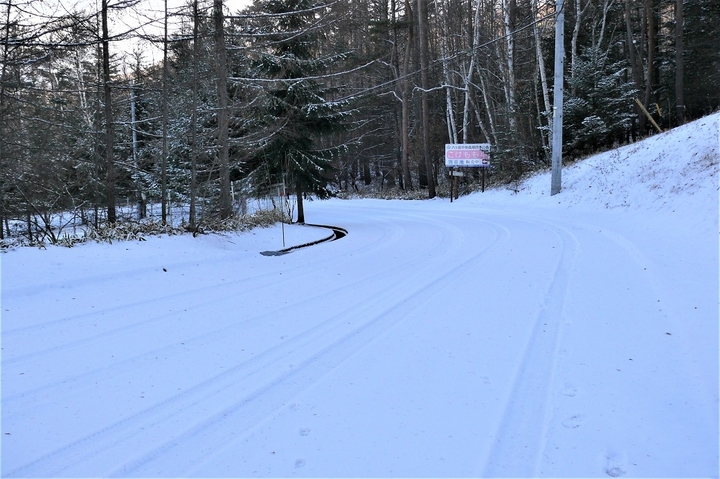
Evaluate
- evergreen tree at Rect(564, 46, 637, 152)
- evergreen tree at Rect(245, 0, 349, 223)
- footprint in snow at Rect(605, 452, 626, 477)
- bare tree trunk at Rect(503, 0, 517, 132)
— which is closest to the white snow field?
footprint in snow at Rect(605, 452, 626, 477)

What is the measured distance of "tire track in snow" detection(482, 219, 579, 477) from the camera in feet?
7.18

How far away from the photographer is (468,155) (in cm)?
2211

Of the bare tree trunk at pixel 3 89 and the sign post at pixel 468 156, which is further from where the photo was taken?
the sign post at pixel 468 156

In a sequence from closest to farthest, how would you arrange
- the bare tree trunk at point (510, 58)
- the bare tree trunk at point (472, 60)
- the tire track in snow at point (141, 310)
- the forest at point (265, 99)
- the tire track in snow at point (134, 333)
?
the tire track in snow at point (134, 333)
the tire track in snow at point (141, 310)
the forest at point (265, 99)
the bare tree trunk at point (510, 58)
the bare tree trunk at point (472, 60)

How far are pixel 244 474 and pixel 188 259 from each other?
608 cm

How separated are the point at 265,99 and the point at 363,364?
34.4ft

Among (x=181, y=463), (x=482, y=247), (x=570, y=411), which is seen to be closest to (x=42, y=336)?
(x=181, y=463)

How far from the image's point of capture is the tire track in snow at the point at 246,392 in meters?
2.31

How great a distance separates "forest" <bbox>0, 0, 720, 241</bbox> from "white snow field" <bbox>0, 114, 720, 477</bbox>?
3520 millimetres

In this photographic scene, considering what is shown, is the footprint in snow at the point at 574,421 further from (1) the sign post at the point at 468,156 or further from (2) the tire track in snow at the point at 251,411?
(1) the sign post at the point at 468,156

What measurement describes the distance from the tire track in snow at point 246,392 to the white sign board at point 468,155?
18.9 m

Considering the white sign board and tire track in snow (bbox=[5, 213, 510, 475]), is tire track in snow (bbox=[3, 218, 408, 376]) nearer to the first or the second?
tire track in snow (bbox=[5, 213, 510, 475])

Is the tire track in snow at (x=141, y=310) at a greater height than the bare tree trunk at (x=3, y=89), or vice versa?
the bare tree trunk at (x=3, y=89)

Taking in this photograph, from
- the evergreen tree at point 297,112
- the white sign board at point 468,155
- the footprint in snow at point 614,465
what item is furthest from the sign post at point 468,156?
the footprint in snow at point 614,465
